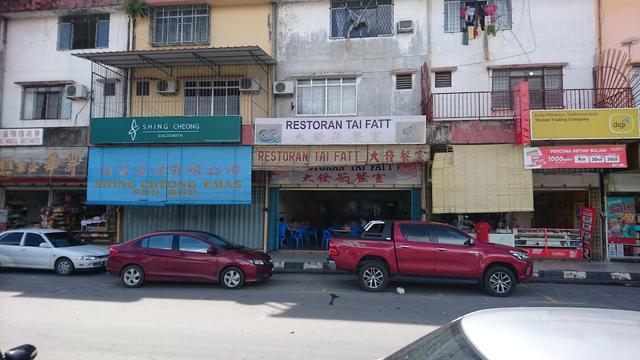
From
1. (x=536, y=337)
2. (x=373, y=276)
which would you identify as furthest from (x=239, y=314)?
(x=536, y=337)

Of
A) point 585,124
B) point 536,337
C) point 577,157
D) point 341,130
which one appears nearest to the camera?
point 536,337

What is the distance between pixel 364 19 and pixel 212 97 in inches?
242

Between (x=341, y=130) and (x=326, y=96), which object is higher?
(x=326, y=96)

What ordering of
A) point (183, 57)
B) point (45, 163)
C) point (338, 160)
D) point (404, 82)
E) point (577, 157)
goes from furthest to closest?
point (45, 163) < point (404, 82) < point (183, 57) < point (338, 160) < point (577, 157)

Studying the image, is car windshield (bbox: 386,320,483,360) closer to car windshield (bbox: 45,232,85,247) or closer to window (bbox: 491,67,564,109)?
car windshield (bbox: 45,232,85,247)

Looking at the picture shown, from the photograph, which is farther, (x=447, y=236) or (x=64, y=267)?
(x=64, y=267)

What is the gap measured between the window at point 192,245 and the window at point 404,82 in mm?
8705

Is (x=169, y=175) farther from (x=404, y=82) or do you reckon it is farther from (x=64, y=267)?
(x=404, y=82)

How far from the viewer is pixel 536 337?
6.34 feet

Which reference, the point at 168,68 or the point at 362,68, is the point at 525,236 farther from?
the point at 168,68

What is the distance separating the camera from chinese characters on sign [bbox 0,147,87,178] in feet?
53.9

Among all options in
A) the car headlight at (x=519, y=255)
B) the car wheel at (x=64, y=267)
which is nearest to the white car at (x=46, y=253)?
the car wheel at (x=64, y=267)

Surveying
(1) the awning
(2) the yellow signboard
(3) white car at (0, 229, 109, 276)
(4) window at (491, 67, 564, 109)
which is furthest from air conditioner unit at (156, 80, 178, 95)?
(2) the yellow signboard

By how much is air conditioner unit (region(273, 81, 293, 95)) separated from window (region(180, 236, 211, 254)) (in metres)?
6.87
